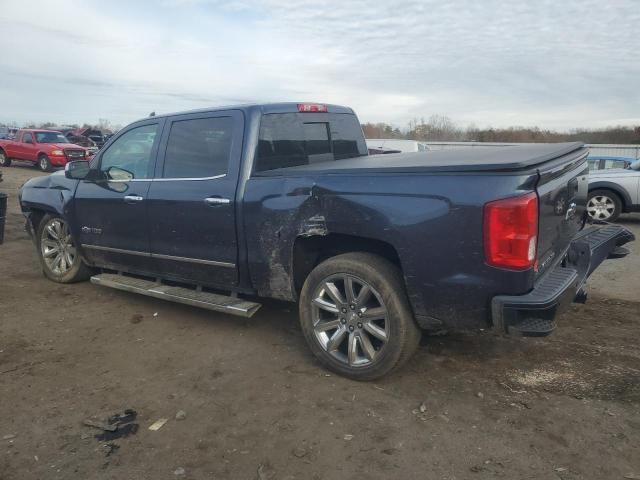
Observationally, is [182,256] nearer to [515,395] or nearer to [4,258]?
[515,395]

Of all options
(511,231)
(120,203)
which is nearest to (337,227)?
(511,231)

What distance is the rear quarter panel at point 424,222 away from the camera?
3.04 m

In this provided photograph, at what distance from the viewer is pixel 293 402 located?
3.45m

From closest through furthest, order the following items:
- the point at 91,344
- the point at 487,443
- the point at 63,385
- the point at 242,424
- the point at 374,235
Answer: the point at 487,443, the point at 242,424, the point at 374,235, the point at 63,385, the point at 91,344

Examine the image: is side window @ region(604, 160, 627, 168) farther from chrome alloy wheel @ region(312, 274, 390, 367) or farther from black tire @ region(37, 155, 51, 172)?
black tire @ region(37, 155, 51, 172)

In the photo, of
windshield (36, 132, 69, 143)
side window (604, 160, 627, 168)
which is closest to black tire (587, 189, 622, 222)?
side window (604, 160, 627, 168)

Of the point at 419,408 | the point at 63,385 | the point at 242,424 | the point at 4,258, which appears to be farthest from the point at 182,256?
the point at 4,258

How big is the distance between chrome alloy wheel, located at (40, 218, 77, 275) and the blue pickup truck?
1.34 feet

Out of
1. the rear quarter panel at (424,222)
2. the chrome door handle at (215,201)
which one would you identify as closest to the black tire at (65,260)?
the chrome door handle at (215,201)

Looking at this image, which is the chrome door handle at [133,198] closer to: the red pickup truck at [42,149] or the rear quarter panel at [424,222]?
the rear quarter panel at [424,222]

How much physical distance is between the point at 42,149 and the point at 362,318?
2149cm

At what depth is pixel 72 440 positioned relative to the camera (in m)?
3.06

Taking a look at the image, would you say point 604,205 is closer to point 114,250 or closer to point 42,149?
point 114,250

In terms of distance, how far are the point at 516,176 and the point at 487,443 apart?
4.80 feet
